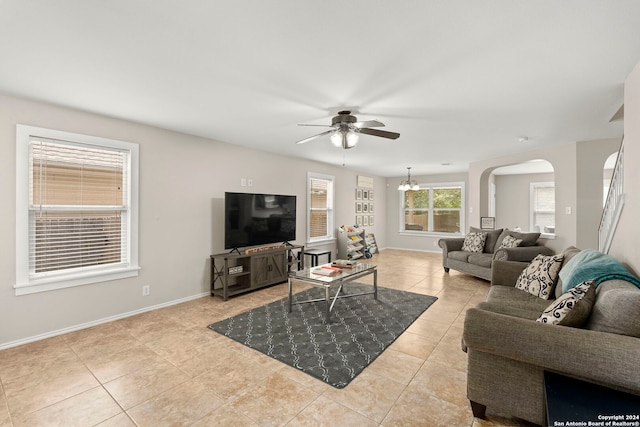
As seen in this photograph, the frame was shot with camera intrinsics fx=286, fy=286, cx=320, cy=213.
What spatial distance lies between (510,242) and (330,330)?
377 centimetres

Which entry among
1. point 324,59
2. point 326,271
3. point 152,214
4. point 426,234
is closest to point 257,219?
point 152,214

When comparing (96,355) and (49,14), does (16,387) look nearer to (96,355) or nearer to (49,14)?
(96,355)

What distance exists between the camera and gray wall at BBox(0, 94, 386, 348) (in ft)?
8.87

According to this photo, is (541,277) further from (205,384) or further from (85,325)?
(85,325)

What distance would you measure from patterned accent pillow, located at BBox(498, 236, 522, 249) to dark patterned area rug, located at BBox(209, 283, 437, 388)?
191cm

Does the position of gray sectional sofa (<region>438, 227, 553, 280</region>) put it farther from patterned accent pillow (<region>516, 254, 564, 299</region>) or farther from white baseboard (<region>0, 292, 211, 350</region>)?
white baseboard (<region>0, 292, 211, 350</region>)

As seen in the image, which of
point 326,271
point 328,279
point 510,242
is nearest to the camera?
point 328,279

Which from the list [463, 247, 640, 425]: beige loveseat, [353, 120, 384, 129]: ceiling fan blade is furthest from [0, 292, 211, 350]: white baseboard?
[463, 247, 640, 425]: beige loveseat

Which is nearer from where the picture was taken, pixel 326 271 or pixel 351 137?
pixel 351 137

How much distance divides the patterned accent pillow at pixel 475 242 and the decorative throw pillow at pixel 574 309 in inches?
152

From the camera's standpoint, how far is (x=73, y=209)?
307 cm

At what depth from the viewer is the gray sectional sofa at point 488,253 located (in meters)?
4.52

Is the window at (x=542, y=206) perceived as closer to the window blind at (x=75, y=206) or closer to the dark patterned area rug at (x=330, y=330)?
the dark patterned area rug at (x=330, y=330)

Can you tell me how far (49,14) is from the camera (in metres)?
1.60
